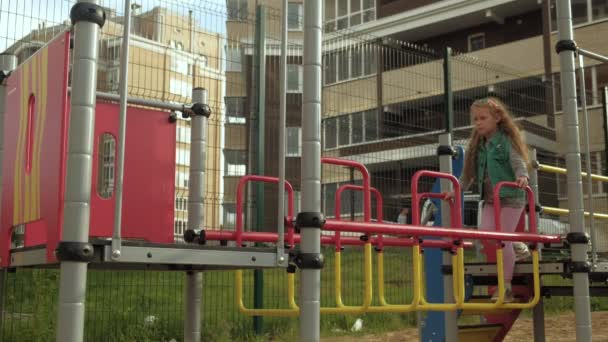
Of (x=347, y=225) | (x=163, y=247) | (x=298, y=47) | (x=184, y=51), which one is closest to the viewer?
(x=163, y=247)

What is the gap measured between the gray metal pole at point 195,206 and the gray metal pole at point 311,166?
1.71 m

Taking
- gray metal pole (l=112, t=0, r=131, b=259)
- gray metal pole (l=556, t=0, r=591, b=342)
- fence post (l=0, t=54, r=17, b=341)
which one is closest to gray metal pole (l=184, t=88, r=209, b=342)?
fence post (l=0, t=54, r=17, b=341)

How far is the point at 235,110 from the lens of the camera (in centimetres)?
723

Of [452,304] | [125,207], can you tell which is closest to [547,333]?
[452,304]

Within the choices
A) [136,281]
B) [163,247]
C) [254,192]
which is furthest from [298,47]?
[163,247]

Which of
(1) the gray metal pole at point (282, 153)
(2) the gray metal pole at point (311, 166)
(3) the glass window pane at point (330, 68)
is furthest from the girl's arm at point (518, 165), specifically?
(3) the glass window pane at point (330, 68)

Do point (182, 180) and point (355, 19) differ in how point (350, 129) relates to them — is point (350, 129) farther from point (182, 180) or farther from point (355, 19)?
point (355, 19)

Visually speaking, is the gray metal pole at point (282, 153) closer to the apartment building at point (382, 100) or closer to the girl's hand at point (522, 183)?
the girl's hand at point (522, 183)

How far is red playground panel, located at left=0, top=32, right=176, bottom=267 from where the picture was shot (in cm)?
290

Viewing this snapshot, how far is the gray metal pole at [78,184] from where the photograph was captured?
248cm

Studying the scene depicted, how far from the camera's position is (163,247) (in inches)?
114

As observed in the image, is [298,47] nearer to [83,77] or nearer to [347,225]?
[347,225]

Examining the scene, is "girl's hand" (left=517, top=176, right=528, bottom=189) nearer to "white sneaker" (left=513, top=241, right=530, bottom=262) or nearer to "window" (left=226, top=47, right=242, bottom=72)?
"white sneaker" (left=513, top=241, right=530, bottom=262)

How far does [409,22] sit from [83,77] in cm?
2462
